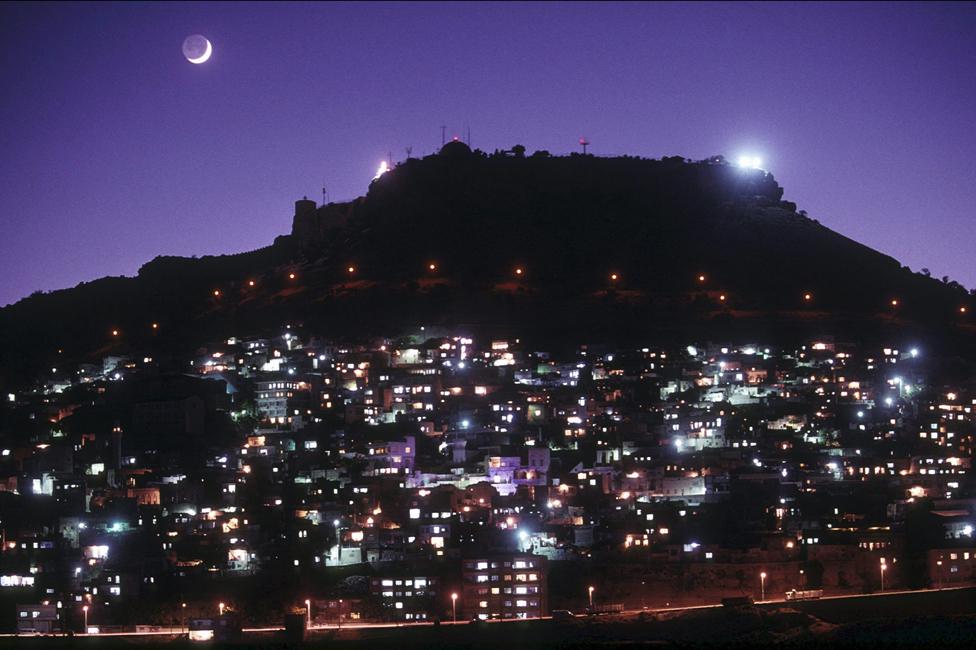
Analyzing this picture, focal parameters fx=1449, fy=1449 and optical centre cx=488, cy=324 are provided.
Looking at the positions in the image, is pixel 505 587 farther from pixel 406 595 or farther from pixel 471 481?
pixel 471 481

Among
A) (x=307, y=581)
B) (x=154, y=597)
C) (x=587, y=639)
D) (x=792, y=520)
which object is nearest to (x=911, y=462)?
(x=792, y=520)

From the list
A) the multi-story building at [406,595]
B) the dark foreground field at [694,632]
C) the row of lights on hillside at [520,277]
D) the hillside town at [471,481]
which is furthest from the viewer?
the row of lights on hillside at [520,277]

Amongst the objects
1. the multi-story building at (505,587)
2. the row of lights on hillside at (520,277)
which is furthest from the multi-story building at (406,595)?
the row of lights on hillside at (520,277)

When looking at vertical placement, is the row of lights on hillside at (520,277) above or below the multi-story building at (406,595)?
above

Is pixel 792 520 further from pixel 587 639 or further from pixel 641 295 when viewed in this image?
pixel 641 295

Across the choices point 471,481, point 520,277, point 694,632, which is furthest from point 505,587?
point 520,277

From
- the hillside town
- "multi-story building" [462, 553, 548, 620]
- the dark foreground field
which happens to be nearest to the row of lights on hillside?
the hillside town

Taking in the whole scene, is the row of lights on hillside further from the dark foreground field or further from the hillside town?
the dark foreground field

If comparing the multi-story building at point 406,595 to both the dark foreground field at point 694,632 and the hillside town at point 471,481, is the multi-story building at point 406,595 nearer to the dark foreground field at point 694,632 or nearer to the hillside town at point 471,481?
the hillside town at point 471,481
